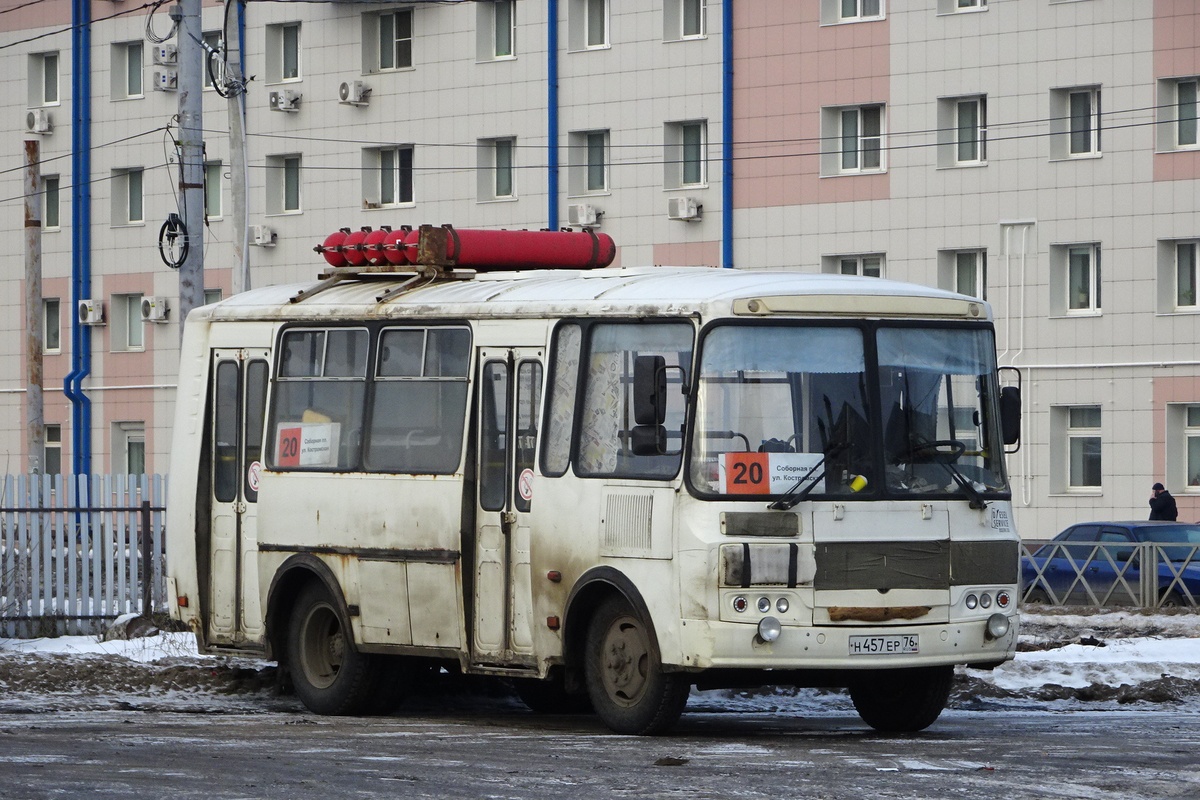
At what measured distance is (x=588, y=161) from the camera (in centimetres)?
4444

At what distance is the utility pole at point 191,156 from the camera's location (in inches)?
Result: 803

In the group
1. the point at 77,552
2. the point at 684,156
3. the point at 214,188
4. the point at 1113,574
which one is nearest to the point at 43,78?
the point at 214,188

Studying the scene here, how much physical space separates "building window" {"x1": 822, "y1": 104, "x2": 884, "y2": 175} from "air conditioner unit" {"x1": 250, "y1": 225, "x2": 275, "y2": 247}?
13.2 m

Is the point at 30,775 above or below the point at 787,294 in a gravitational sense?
below

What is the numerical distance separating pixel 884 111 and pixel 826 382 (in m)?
28.7

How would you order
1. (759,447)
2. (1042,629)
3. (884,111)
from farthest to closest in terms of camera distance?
(884,111) < (1042,629) < (759,447)

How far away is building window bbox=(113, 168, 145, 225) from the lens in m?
51.4

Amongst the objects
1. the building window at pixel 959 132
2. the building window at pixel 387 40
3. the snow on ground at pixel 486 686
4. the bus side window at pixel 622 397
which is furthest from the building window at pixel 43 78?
the bus side window at pixel 622 397

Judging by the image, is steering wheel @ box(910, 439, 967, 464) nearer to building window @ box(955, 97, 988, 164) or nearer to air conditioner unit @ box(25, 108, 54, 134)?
building window @ box(955, 97, 988, 164)

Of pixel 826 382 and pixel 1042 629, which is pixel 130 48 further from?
pixel 826 382

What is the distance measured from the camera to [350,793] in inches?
391

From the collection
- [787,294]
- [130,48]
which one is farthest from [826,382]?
[130,48]

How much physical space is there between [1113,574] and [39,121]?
3104 centimetres

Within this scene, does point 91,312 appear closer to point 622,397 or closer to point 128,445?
point 128,445
